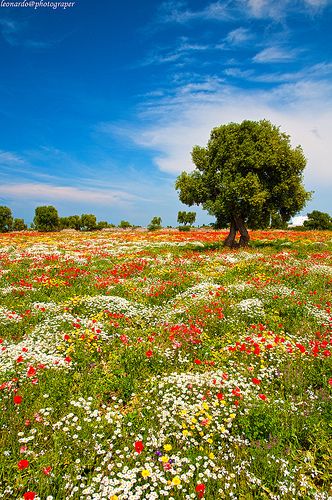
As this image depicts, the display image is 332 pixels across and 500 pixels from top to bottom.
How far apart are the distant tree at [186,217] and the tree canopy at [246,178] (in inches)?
3476

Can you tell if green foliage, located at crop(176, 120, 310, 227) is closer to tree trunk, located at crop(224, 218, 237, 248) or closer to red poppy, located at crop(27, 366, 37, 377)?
tree trunk, located at crop(224, 218, 237, 248)

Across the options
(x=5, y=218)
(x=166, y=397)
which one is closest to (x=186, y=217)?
(x=5, y=218)

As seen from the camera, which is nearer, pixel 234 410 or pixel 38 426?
pixel 38 426

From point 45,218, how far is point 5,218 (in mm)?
14710

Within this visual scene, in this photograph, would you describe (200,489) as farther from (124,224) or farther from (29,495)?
(124,224)

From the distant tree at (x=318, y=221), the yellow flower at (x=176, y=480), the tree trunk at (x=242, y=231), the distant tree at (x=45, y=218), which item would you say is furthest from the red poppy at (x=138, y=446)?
the distant tree at (x=45, y=218)

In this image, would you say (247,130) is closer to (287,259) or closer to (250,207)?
(250,207)

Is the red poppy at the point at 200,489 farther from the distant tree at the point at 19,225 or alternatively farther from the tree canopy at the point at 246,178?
the distant tree at the point at 19,225

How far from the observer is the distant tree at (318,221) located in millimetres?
68050

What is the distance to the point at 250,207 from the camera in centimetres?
2881

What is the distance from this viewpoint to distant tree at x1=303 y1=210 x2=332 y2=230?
6805cm

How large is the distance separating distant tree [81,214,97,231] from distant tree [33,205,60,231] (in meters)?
18.4

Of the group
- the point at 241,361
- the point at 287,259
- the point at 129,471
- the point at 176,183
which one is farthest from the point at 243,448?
the point at 176,183

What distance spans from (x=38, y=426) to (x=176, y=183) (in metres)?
28.2
